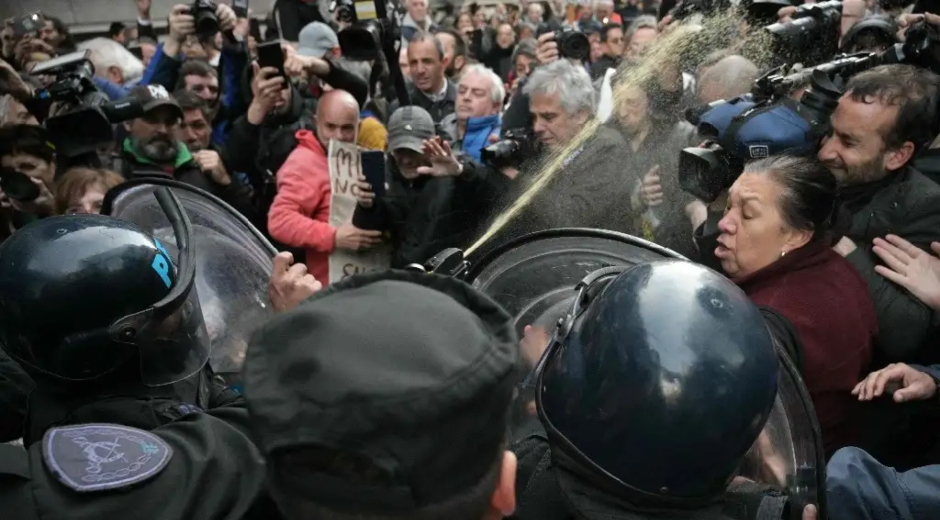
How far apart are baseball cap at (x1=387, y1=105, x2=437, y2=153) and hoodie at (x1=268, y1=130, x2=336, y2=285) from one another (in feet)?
1.24

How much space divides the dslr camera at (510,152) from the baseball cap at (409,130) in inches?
14.7

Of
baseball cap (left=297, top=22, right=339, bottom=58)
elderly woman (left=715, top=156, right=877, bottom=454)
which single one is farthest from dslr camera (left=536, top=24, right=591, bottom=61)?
elderly woman (left=715, top=156, right=877, bottom=454)

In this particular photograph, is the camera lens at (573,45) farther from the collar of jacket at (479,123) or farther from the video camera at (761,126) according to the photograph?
the video camera at (761,126)

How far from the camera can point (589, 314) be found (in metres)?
1.35

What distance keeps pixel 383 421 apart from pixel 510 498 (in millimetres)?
249

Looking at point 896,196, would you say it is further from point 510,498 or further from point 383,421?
point 383,421

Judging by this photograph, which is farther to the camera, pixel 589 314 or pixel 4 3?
pixel 4 3

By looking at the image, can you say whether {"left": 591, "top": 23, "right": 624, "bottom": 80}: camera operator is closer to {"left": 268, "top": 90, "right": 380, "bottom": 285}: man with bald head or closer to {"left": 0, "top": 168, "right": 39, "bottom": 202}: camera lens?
{"left": 268, "top": 90, "right": 380, "bottom": 285}: man with bald head

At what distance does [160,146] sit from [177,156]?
0.09 metres

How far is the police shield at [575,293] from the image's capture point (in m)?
1.44

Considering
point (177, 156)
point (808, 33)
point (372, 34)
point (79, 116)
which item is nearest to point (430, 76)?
point (372, 34)

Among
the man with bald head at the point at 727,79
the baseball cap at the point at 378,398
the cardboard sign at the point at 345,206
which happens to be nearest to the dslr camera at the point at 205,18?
the cardboard sign at the point at 345,206

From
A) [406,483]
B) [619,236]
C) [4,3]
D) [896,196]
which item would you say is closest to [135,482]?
[406,483]

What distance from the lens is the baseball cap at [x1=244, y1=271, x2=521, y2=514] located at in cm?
85
